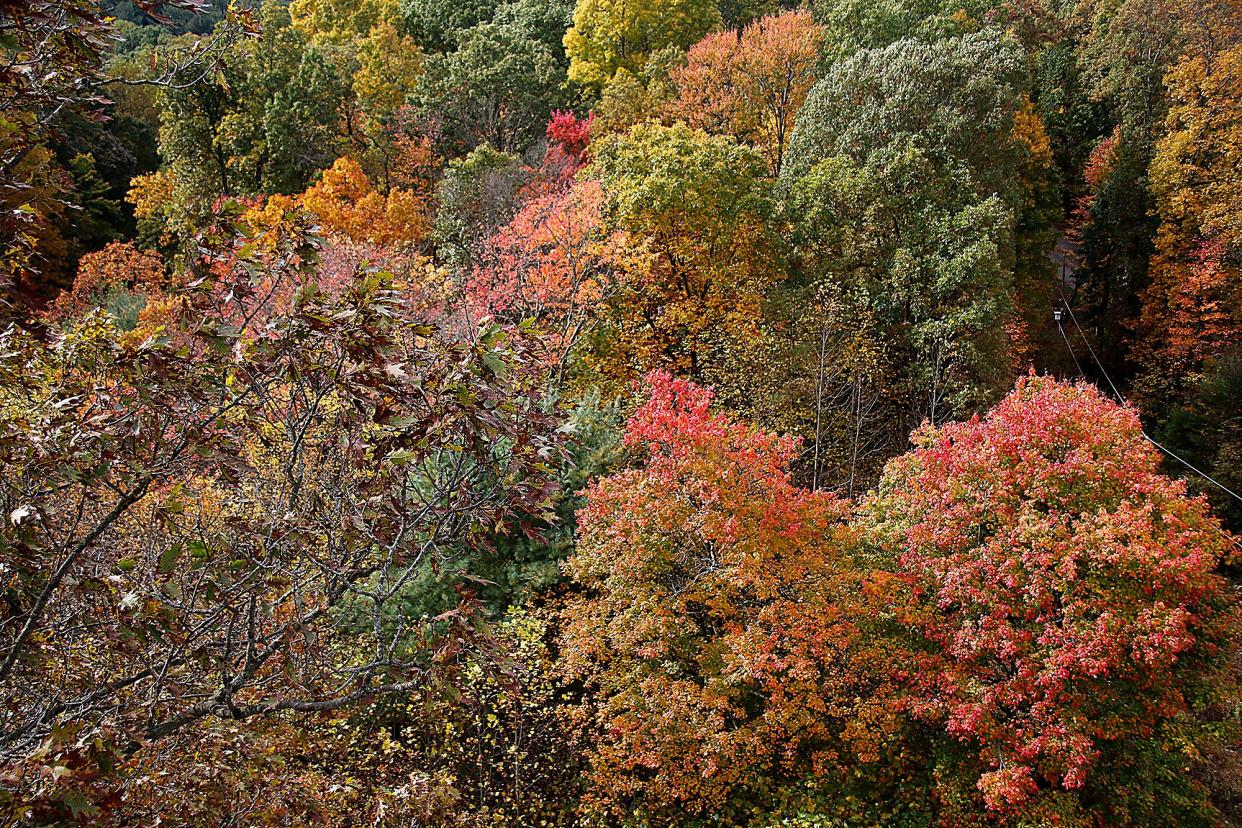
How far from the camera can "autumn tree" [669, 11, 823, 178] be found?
93.9 ft

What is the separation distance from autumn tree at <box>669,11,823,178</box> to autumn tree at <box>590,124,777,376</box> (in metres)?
7.13

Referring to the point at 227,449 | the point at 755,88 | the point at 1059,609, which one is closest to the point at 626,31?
the point at 755,88

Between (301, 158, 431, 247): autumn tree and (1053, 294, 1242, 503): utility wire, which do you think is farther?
(301, 158, 431, 247): autumn tree

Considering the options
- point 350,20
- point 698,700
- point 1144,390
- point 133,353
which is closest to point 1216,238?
point 1144,390

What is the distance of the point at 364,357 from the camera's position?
12.2 ft

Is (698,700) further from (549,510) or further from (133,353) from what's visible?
(133,353)

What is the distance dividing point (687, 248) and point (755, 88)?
10734mm

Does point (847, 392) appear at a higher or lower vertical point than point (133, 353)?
lower

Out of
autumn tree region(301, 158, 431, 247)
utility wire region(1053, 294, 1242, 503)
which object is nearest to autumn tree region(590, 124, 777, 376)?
autumn tree region(301, 158, 431, 247)

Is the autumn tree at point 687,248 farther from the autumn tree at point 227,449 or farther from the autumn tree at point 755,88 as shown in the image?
the autumn tree at point 227,449

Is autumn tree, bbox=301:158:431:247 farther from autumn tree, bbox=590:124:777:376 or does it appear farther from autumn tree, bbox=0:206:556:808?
autumn tree, bbox=0:206:556:808

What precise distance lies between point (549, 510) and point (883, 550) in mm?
10700

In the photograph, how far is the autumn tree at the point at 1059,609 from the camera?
11.3 metres

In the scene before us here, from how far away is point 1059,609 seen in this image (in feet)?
39.5
